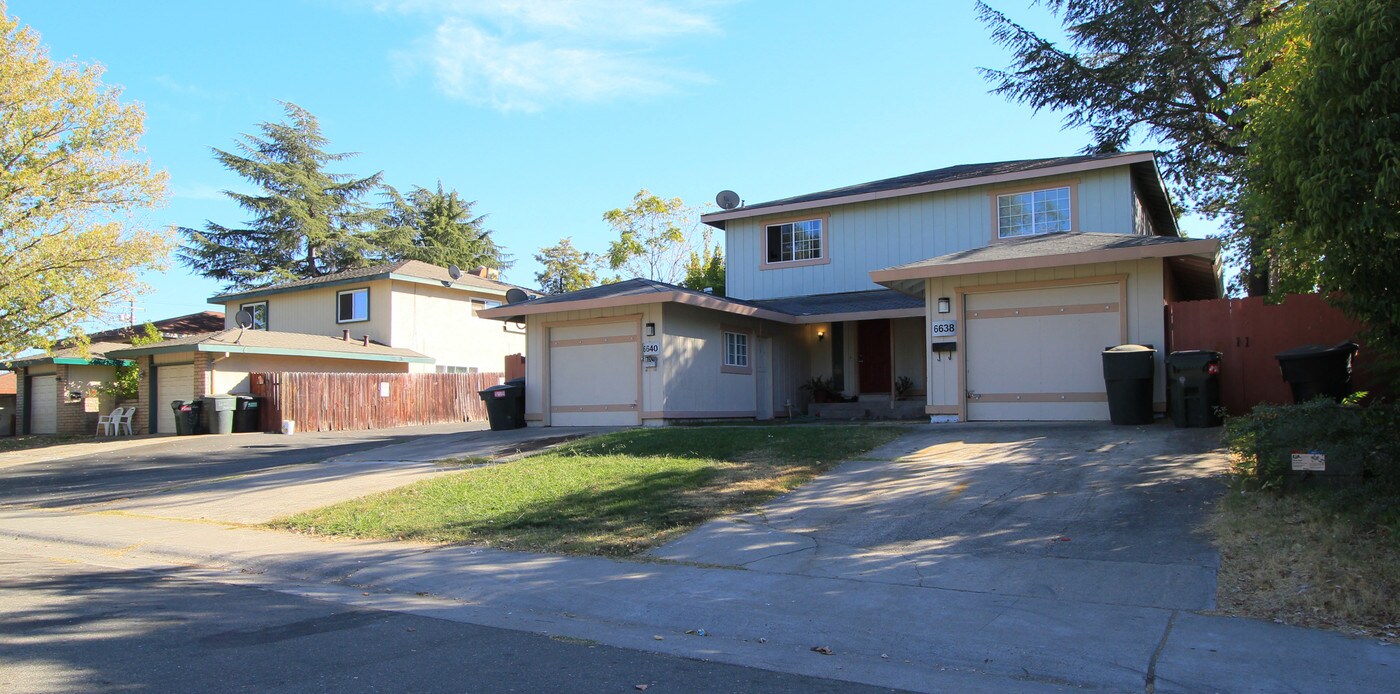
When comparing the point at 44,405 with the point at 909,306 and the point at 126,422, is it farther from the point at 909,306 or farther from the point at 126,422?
the point at 909,306

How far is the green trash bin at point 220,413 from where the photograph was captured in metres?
24.1

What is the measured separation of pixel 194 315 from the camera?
135 ft

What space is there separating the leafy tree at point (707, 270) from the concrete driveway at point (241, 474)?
18221 mm

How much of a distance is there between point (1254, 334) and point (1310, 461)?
5.72 meters

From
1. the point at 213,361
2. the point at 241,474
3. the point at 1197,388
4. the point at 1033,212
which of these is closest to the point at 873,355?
the point at 1033,212

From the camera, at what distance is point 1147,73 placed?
2088 cm

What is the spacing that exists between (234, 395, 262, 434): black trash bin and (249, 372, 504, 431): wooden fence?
284 mm

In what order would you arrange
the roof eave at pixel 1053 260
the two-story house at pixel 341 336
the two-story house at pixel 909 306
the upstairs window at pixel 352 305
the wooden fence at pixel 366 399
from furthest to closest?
the upstairs window at pixel 352 305 → the two-story house at pixel 341 336 → the wooden fence at pixel 366 399 → the two-story house at pixel 909 306 → the roof eave at pixel 1053 260

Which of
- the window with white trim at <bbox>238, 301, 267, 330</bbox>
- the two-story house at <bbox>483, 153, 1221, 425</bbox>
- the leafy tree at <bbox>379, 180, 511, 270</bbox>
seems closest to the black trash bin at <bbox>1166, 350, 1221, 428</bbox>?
the two-story house at <bbox>483, 153, 1221, 425</bbox>

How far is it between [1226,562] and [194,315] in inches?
1750

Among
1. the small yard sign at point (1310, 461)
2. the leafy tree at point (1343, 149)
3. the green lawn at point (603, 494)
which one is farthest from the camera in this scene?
the green lawn at point (603, 494)

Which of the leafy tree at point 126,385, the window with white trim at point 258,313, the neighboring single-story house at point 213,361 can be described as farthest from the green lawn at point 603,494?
the window with white trim at point 258,313

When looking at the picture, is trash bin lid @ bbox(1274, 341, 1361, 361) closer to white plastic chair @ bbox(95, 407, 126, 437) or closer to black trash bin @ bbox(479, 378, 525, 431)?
black trash bin @ bbox(479, 378, 525, 431)

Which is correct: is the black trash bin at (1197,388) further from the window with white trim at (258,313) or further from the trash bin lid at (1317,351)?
the window with white trim at (258,313)
